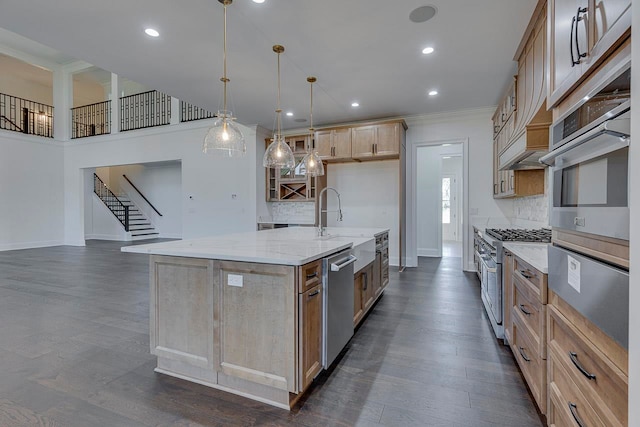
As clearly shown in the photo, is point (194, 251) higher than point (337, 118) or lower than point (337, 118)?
lower

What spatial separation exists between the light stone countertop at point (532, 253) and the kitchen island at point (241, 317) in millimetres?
1203

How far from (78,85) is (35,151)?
3.19 meters

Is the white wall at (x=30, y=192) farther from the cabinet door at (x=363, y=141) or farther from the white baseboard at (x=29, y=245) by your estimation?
the cabinet door at (x=363, y=141)

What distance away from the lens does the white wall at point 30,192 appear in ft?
25.8

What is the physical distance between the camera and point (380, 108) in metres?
5.32

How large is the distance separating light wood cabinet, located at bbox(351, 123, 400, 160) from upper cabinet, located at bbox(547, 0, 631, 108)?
3658mm

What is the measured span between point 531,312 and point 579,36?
143cm

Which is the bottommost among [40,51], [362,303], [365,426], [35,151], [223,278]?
[365,426]

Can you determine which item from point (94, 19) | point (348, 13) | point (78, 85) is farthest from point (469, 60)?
point (78, 85)

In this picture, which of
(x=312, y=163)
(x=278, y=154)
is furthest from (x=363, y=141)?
(x=278, y=154)

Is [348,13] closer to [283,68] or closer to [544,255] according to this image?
[283,68]

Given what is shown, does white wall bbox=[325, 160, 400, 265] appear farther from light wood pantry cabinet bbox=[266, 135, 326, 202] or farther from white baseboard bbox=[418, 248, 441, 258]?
white baseboard bbox=[418, 248, 441, 258]

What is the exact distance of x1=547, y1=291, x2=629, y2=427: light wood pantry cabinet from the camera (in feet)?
3.02

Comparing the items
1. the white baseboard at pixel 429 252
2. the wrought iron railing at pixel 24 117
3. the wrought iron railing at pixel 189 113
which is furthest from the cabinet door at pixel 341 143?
the wrought iron railing at pixel 24 117
